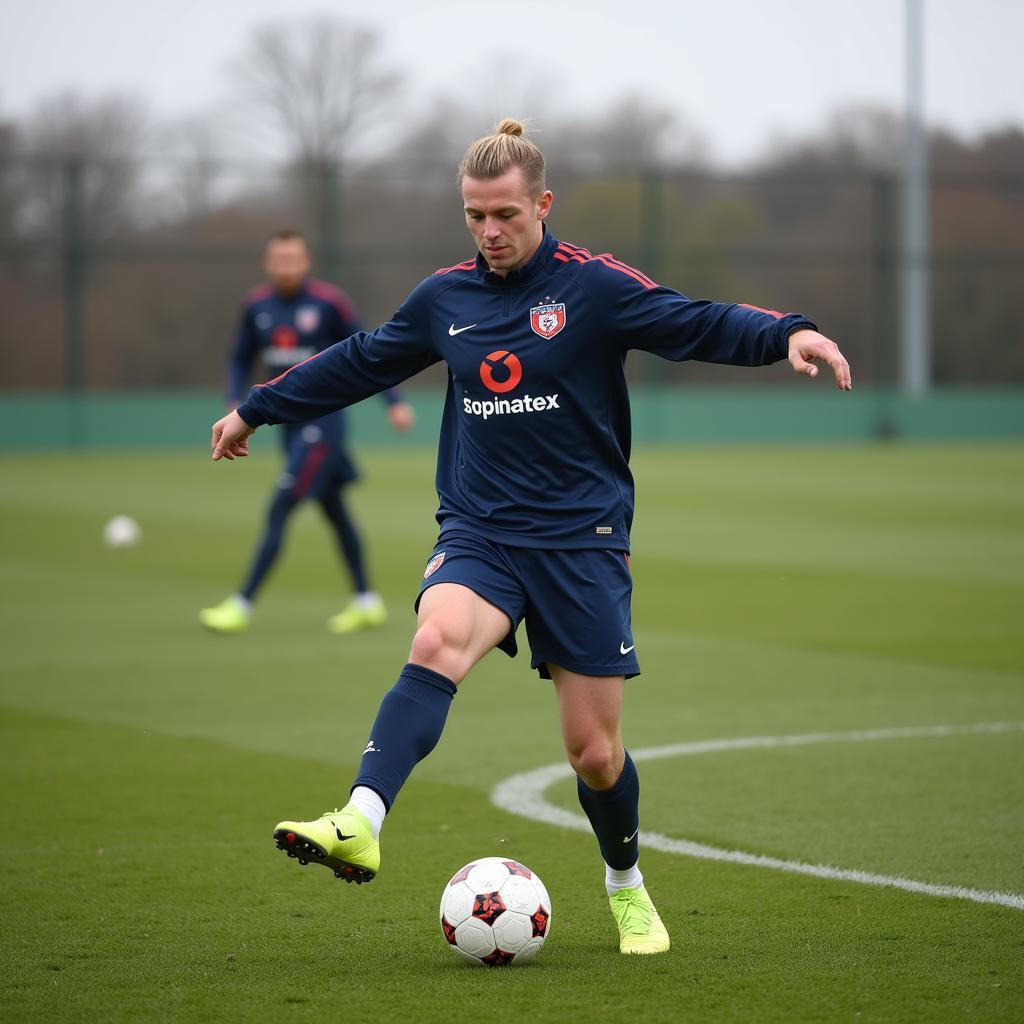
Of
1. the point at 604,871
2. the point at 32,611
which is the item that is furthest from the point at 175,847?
the point at 32,611

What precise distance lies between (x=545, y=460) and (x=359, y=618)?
665 cm

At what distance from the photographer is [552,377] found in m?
4.58

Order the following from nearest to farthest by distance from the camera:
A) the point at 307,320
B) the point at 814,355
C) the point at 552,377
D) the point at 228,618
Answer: the point at 814,355, the point at 552,377, the point at 228,618, the point at 307,320

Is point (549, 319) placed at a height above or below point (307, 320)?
above

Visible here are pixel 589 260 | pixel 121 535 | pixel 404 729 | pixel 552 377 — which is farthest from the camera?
→ pixel 121 535

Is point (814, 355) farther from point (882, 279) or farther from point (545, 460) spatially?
point (882, 279)

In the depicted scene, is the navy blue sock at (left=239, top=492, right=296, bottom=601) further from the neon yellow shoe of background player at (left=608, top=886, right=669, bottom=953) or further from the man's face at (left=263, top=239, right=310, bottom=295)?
the neon yellow shoe of background player at (left=608, top=886, right=669, bottom=953)

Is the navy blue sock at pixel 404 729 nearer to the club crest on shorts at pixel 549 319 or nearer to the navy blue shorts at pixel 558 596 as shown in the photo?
the navy blue shorts at pixel 558 596

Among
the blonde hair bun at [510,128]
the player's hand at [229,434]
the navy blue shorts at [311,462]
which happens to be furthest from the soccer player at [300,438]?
the blonde hair bun at [510,128]

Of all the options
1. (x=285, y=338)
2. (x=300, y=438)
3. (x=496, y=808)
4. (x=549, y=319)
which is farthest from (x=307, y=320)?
(x=549, y=319)

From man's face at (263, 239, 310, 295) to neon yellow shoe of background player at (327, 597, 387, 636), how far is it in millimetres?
2075

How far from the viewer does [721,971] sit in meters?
4.36

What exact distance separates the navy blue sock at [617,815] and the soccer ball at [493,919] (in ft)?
0.94

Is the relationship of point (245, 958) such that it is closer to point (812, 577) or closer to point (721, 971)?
point (721, 971)
